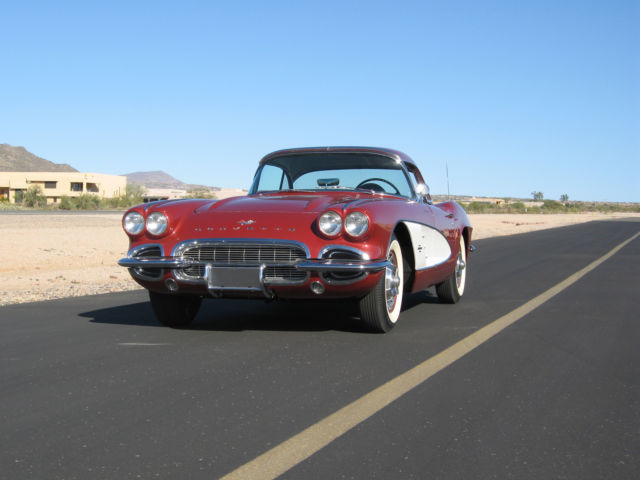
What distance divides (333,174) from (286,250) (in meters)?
2.06

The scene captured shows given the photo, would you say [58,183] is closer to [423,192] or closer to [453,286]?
[453,286]

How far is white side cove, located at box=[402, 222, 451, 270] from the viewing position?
20.5 feet

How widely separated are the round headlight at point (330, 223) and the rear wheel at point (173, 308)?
54.0 inches

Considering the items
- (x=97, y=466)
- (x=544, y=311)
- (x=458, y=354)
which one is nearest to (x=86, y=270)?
(x=544, y=311)

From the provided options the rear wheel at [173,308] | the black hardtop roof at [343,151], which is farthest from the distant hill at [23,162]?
the rear wheel at [173,308]

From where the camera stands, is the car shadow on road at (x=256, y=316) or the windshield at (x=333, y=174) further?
the windshield at (x=333, y=174)

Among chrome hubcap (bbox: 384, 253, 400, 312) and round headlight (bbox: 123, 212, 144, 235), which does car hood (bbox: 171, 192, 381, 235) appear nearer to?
round headlight (bbox: 123, 212, 144, 235)

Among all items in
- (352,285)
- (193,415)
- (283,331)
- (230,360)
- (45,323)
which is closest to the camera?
(193,415)

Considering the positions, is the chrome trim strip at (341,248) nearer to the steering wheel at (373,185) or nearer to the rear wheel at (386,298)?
the rear wheel at (386,298)

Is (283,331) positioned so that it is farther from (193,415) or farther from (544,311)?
(544,311)

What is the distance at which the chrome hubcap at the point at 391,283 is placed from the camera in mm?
5758

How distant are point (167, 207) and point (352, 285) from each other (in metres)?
1.69

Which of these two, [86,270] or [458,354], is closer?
[458,354]

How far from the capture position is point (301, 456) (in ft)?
9.48
